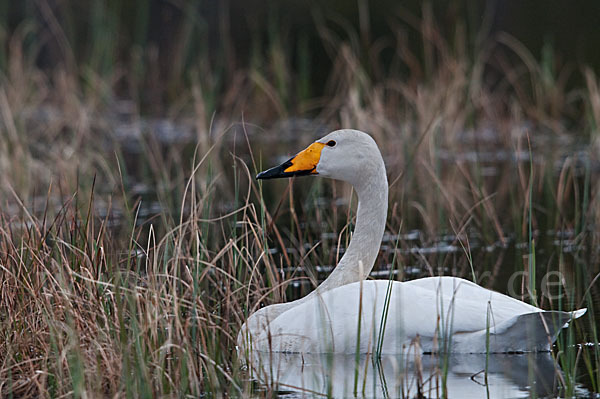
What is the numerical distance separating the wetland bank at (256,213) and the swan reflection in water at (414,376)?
2cm

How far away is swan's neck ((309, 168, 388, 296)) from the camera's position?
20.4ft

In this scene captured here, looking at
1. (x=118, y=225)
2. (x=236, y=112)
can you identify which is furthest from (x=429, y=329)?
(x=236, y=112)

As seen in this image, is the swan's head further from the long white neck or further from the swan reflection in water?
the swan reflection in water

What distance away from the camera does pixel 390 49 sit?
21141 mm

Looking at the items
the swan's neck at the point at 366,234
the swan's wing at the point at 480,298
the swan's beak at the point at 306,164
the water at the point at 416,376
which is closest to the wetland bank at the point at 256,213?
the water at the point at 416,376

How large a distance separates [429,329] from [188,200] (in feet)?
14.8

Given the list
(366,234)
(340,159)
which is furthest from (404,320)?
(340,159)

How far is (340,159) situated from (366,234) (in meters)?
0.43

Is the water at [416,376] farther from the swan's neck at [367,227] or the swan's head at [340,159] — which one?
the swan's head at [340,159]

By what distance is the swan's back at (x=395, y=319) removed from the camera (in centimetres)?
538

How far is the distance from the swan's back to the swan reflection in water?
0.24 feet

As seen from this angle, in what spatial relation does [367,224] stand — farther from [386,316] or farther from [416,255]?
[416,255]

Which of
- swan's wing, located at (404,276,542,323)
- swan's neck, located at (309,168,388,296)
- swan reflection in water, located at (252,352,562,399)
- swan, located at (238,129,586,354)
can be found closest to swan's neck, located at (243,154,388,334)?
swan's neck, located at (309,168,388,296)

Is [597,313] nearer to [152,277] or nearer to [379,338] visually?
[379,338]
